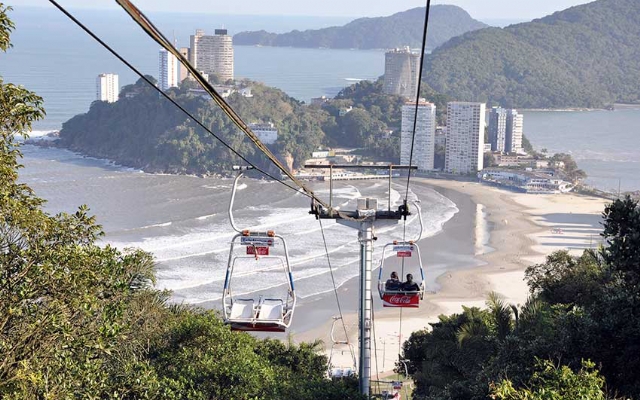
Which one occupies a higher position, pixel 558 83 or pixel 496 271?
pixel 558 83

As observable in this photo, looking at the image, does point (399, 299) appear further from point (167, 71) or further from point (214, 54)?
point (214, 54)

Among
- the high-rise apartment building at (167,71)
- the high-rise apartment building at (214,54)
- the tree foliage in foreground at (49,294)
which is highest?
the high-rise apartment building at (214,54)

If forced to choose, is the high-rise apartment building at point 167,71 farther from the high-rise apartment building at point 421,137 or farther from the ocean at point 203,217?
the high-rise apartment building at point 421,137

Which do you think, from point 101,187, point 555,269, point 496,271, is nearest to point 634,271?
point 555,269

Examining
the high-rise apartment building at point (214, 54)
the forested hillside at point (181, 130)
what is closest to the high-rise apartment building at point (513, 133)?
the forested hillside at point (181, 130)

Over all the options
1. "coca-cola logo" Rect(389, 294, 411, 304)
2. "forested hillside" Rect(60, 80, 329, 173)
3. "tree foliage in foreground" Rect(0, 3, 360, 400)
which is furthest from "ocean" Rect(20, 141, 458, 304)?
"tree foliage in foreground" Rect(0, 3, 360, 400)

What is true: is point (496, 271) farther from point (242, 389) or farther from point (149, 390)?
point (149, 390)

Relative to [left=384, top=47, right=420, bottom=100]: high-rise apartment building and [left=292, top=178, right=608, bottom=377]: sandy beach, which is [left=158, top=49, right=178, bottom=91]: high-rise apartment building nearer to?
[left=384, top=47, right=420, bottom=100]: high-rise apartment building
